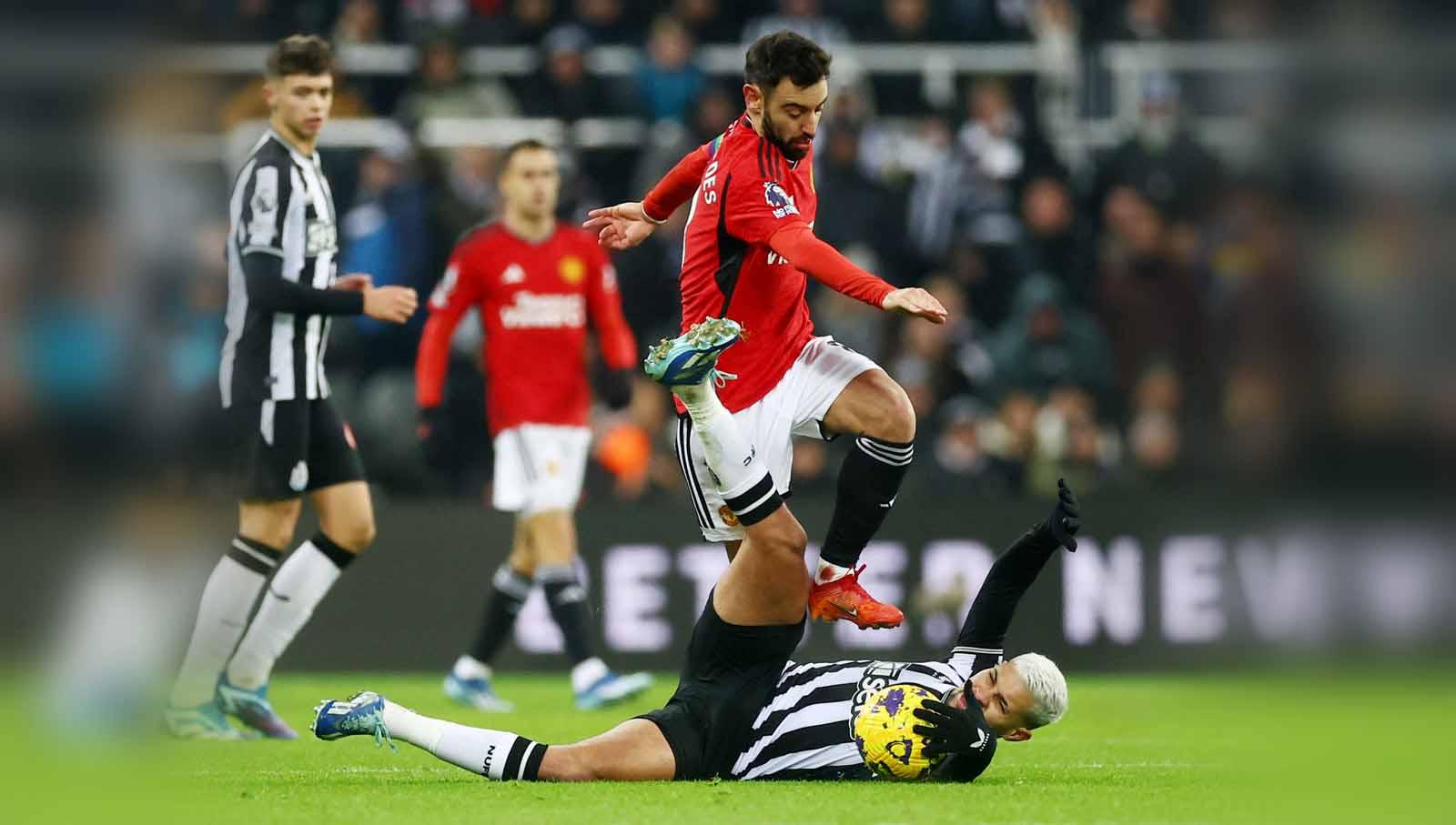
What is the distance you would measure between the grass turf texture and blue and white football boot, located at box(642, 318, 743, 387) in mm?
1204

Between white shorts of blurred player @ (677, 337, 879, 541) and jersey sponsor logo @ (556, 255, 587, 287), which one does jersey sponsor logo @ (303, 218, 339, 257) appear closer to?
white shorts of blurred player @ (677, 337, 879, 541)

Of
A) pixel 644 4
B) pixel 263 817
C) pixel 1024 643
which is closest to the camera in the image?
pixel 263 817

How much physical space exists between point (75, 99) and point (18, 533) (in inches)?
22.0

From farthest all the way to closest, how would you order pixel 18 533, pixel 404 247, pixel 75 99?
pixel 404 247 < pixel 18 533 < pixel 75 99

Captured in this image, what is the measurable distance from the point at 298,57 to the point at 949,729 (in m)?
3.97

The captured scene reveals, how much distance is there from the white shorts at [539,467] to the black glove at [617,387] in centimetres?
27

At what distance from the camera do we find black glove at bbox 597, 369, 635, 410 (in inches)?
404

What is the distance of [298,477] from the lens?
7.75 meters

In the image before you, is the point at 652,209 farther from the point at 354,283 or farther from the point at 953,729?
the point at 953,729

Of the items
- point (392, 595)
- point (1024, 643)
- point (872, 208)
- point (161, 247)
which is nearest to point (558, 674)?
point (392, 595)

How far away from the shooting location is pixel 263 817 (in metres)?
4.96

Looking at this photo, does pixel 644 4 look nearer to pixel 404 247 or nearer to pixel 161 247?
pixel 404 247

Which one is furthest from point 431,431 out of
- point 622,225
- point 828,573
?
point 828,573

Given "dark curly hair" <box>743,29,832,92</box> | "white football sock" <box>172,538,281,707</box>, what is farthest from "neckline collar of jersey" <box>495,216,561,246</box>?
"dark curly hair" <box>743,29,832,92</box>
